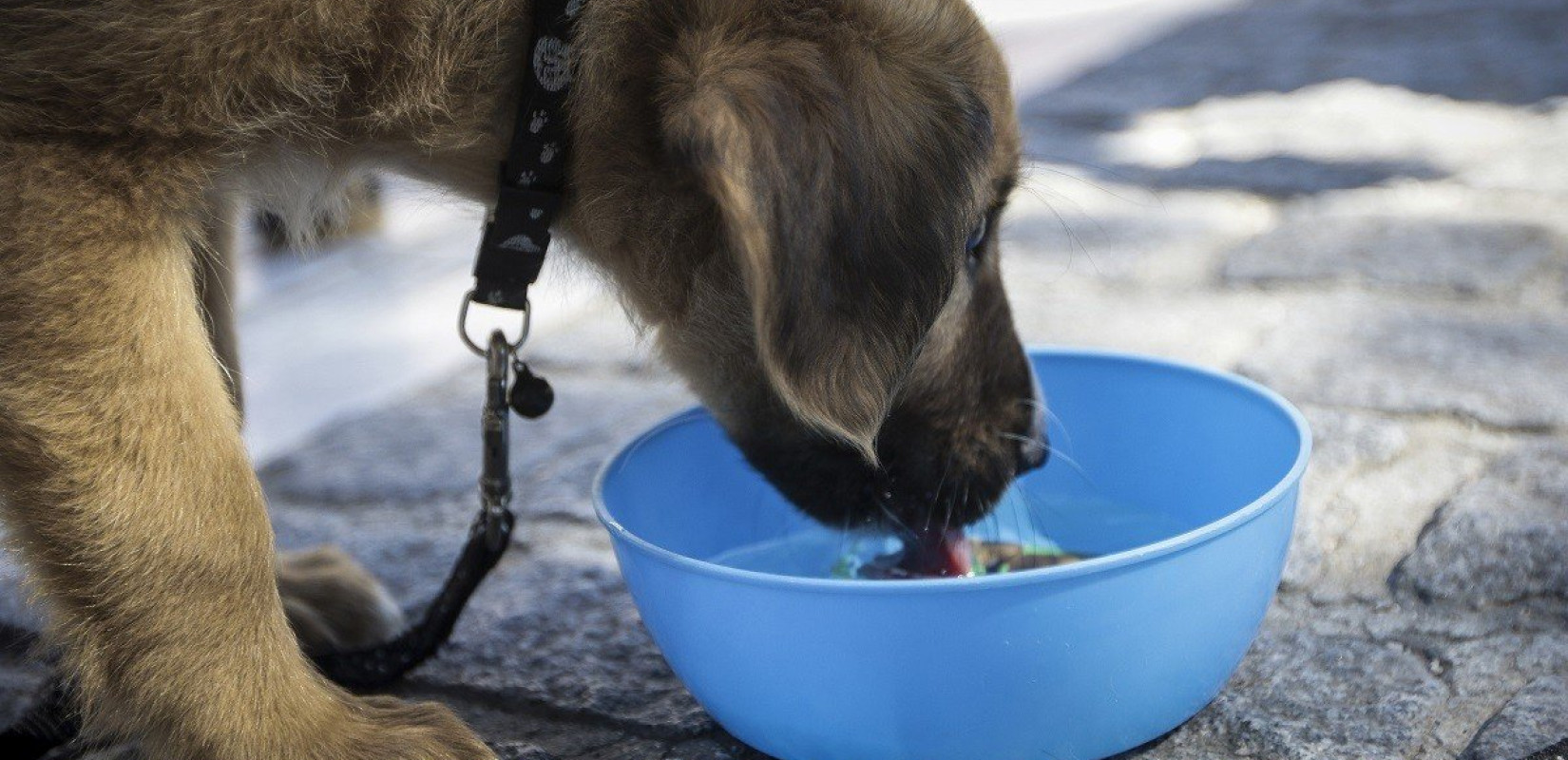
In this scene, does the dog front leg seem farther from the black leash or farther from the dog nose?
the dog nose

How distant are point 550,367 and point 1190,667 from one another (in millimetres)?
2106

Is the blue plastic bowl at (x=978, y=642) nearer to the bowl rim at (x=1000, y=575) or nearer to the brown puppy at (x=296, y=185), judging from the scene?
the bowl rim at (x=1000, y=575)

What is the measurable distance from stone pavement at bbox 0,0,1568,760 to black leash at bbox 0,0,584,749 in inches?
3.3

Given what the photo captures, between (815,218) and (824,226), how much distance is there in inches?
0.6

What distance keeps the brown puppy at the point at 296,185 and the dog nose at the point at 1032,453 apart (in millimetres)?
372

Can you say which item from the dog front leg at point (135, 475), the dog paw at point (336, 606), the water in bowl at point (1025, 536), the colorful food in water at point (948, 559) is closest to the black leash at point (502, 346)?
the dog paw at point (336, 606)

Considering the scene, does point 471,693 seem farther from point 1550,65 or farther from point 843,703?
point 1550,65

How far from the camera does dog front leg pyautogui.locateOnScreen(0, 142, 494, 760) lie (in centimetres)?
143

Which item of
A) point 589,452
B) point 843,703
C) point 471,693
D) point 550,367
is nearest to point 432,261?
point 550,367

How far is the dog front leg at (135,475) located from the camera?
1432 mm

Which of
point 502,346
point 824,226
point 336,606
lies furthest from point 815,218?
point 336,606

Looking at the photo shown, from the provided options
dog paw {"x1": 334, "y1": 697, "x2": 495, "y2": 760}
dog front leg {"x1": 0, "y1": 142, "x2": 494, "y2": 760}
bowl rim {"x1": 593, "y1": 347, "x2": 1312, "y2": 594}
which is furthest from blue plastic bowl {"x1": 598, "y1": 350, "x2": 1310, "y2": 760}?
dog front leg {"x1": 0, "y1": 142, "x2": 494, "y2": 760}

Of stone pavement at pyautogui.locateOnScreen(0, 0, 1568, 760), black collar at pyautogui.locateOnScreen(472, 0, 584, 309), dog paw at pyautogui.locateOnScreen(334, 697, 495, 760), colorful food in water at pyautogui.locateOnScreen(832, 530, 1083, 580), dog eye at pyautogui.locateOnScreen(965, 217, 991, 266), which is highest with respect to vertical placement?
black collar at pyautogui.locateOnScreen(472, 0, 584, 309)

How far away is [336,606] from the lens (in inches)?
81.5
